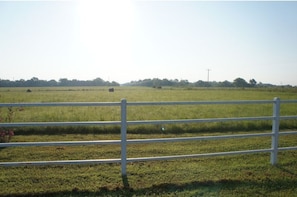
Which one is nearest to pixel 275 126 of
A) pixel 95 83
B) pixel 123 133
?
pixel 123 133

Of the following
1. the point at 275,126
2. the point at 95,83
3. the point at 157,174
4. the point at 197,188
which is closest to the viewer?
the point at 197,188

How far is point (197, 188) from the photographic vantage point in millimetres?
4828

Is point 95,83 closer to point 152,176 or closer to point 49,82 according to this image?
point 49,82

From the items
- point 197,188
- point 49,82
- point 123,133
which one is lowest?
point 197,188

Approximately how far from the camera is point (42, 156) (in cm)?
692

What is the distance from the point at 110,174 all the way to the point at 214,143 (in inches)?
166

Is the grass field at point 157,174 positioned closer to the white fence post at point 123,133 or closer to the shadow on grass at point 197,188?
the shadow on grass at point 197,188

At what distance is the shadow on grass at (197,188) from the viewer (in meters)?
4.59

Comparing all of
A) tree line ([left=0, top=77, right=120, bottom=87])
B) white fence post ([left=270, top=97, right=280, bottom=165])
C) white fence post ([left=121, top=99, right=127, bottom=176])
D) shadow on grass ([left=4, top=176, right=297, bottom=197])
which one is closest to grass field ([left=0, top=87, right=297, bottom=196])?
shadow on grass ([left=4, top=176, right=297, bottom=197])

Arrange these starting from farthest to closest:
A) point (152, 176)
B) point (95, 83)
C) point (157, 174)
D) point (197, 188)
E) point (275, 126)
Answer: point (95, 83) < point (275, 126) < point (157, 174) < point (152, 176) < point (197, 188)

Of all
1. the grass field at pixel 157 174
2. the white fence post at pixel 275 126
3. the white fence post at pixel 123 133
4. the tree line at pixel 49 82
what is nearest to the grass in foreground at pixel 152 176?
the grass field at pixel 157 174

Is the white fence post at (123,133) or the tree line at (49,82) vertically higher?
the tree line at (49,82)

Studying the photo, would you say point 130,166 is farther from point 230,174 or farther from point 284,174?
point 284,174

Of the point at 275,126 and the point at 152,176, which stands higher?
the point at 275,126
